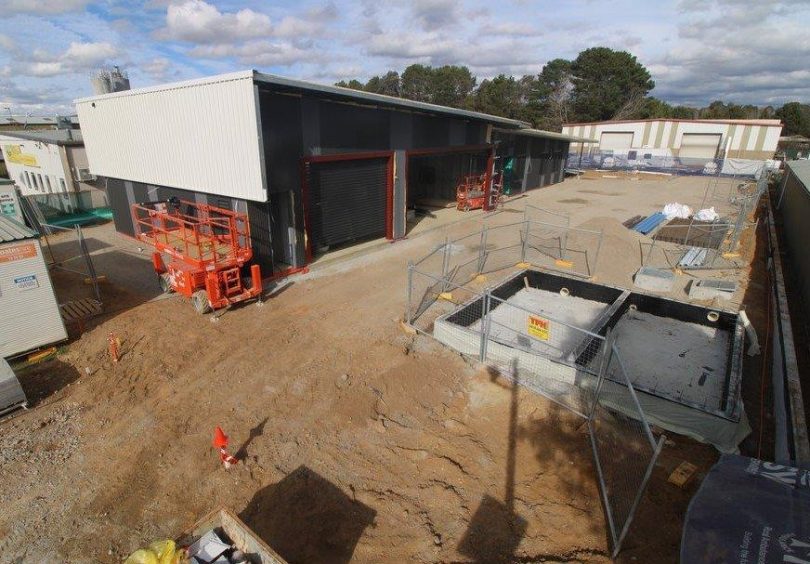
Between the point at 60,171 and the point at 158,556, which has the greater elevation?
the point at 60,171

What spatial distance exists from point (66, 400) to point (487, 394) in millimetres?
7913

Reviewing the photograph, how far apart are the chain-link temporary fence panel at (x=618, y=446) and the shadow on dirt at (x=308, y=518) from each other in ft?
10.5

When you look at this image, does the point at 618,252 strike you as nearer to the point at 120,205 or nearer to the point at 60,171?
the point at 120,205

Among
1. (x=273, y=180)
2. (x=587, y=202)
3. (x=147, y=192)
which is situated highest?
(x=273, y=180)

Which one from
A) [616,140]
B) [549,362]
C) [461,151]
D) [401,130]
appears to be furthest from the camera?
[616,140]

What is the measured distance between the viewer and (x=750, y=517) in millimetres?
4066

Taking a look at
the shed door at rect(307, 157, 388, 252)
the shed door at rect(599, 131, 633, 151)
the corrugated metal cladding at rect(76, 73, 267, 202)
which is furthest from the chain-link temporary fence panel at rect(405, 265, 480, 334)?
the shed door at rect(599, 131, 633, 151)

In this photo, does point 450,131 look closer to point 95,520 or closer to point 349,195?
point 349,195

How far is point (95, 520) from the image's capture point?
18.6ft

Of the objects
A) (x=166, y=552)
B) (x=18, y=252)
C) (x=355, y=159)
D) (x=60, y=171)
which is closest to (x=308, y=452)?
(x=166, y=552)

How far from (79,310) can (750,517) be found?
1375cm

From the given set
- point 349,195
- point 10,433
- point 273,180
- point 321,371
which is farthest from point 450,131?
point 10,433

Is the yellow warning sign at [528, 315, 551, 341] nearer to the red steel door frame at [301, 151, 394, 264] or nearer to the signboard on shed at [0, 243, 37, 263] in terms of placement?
the red steel door frame at [301, 151, 394, 264]

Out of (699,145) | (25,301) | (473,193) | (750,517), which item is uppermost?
(699,145)
